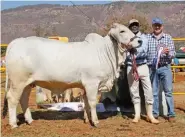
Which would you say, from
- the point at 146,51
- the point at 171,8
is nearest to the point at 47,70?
the point at 146,51

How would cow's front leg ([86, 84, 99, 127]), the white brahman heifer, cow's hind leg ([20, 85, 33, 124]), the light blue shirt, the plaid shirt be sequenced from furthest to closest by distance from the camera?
the plaid shirt, cow's hind leg ([20, 85, 33, 124]), the light blue shirt, cow's front leg ([86, 84, 99, 127]), the white brahman heifer

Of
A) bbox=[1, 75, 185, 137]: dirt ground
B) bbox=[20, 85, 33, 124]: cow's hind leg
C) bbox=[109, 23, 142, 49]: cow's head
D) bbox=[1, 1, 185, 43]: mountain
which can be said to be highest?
bbox=[1, 1, 185, 43]: mountain

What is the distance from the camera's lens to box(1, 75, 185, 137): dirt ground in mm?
7262

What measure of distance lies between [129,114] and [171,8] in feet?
195

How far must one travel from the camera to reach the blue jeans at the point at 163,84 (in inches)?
325

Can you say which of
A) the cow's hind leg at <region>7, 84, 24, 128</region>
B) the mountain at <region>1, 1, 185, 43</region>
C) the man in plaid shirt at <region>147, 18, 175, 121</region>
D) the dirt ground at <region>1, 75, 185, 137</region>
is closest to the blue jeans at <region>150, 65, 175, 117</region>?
the man in plaid shirt at <region>147, 18, 175, 121</region>

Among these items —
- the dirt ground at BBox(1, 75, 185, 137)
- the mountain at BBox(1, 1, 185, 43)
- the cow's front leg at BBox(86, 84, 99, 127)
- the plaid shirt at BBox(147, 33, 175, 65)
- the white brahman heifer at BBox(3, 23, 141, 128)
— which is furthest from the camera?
the mountain at BBox(1, 1, 185, 43)

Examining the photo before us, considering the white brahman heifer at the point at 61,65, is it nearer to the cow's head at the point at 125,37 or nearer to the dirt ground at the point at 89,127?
the cow's head at the point at 125,37

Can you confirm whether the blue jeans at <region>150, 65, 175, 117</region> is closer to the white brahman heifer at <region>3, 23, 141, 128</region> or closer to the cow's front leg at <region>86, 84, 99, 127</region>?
the white brahman heifer at <region>3, 23, 141, 128</region>

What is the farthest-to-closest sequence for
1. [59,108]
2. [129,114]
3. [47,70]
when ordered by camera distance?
[59,108], [129,114], [47,70]

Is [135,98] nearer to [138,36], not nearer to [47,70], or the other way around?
[138,36]

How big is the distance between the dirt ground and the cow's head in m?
1.48

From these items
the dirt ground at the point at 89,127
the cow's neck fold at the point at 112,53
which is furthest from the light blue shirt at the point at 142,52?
the dirt ground at the point at 89,127

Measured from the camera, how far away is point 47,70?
24.8ft
